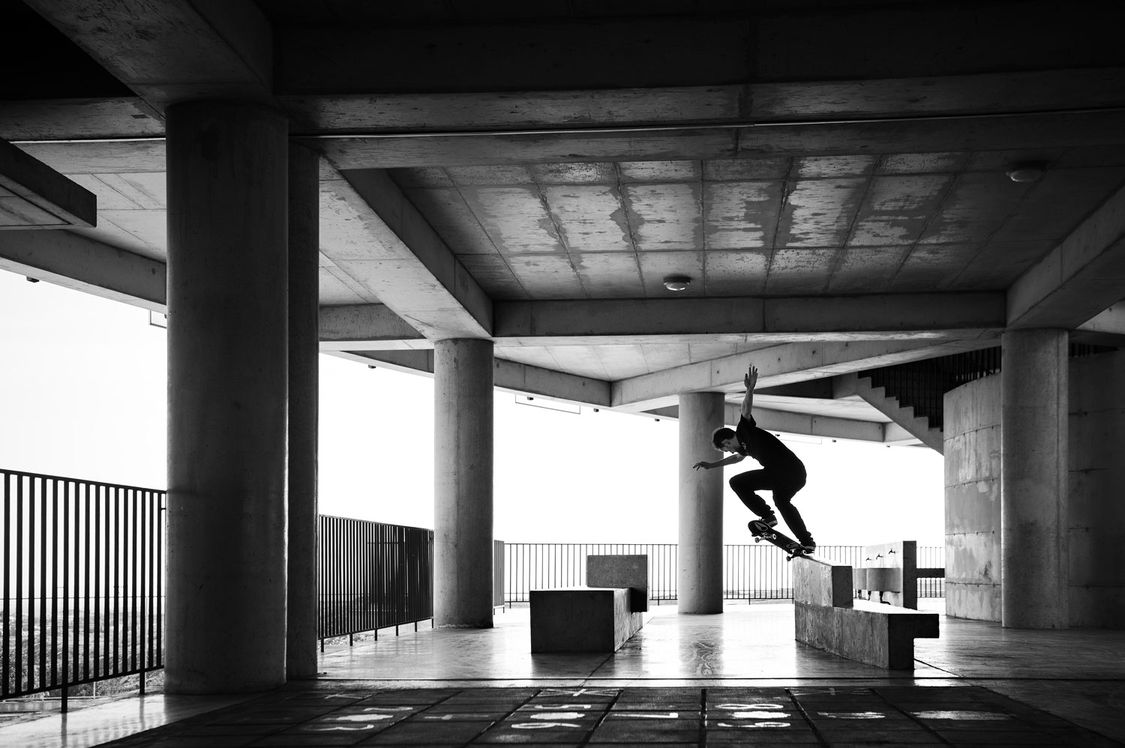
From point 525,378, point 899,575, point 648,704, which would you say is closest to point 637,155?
point 648,704

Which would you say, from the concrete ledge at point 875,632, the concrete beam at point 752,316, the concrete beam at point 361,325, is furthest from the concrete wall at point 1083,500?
the concrete beam at point 361,325

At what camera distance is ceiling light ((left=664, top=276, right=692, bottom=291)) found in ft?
68.0

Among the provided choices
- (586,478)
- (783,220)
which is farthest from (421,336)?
(586,478)

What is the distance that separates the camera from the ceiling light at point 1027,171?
14.2 meters

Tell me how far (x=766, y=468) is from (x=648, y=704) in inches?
275

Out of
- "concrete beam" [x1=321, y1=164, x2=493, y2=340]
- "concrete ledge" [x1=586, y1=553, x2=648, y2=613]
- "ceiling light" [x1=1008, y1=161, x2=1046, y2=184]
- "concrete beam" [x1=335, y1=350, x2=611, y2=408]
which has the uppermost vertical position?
"ceiling light" [x1=1008, y1=161, x2=1046, y2=184]

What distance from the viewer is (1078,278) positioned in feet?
57.6

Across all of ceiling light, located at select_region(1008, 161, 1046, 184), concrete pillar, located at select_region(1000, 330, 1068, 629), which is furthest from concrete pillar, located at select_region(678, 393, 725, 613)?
ceiling light, located at select_region(1008, 161, 1046, 184)

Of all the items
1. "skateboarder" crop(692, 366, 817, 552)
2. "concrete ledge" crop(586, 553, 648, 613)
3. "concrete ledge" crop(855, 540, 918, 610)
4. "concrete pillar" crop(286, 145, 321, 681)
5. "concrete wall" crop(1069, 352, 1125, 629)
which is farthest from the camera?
"concrete ledge" crop(855, 540, 918, 610)

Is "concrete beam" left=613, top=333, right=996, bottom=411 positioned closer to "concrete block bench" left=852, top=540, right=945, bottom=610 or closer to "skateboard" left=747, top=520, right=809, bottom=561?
"concrete block bench" left=852, top=540, right=945, bottom=610

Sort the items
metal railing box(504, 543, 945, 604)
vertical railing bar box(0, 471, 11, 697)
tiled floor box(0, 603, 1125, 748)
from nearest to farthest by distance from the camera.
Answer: tiled floor box(0, 603, 1125, 748)
vertical railing bar box(0, 471, 11, 697)
metal railing box(504, 543, 945, 604)

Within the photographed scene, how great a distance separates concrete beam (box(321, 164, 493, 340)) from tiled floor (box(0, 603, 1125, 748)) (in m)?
5.19

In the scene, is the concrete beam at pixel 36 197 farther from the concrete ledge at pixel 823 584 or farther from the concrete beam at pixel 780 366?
the concrete beam at pixel 780 366

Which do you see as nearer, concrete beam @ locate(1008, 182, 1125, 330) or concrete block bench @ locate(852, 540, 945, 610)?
concrete beam @ locate(1008, 182, 1125, 330)
